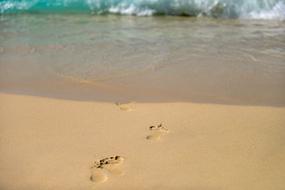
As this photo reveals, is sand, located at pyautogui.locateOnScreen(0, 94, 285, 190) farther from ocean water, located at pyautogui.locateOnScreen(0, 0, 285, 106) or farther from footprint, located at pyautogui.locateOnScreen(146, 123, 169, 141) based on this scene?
ocean water, located at pyautogui.locateOnScreen(0, 0, 285, 106)

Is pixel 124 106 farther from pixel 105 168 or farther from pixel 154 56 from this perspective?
pixel 154 56

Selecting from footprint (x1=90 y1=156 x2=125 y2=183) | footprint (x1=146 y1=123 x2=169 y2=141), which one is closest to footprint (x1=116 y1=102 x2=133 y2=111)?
footprint (x1=146 y1=123 x2=169 y2=141)

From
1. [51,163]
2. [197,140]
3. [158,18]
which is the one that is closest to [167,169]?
[197,140]

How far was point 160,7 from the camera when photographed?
814 cm

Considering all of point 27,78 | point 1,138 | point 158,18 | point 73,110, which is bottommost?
point 1,138

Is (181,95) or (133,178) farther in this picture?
(181,95)

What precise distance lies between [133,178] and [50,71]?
222 centimetres

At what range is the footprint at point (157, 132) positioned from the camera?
9.25 feet

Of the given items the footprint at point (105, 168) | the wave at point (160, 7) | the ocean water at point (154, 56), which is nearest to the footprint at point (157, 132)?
the footprint at point (105, 168)

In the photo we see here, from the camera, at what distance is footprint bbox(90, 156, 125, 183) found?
2402mm

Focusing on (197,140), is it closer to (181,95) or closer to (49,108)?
(181,95)

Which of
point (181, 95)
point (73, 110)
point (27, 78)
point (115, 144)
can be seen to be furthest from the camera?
point (27, 78)

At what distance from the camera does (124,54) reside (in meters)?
4.77

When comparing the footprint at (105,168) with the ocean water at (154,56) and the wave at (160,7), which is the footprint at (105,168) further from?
the wave at (160,7)
